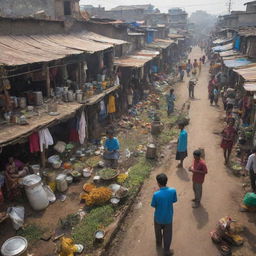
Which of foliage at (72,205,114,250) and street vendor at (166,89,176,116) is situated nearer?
foliage at (72,205,114,250)

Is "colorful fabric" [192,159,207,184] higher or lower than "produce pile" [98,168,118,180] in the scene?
higher

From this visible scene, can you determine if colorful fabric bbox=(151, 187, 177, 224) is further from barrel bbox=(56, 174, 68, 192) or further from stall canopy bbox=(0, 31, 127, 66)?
stall canopy bbox=(0, 31, 127, 66)

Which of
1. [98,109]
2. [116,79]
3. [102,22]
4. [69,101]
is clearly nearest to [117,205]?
→ [69,101]

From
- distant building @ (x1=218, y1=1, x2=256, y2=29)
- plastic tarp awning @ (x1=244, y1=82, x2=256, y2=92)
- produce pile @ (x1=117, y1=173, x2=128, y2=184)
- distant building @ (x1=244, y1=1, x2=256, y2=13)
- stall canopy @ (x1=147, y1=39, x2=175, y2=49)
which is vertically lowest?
produce pile @ (x1=117, y1=173, x2=128, y2=184)

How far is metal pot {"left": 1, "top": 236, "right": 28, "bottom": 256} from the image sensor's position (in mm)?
6353

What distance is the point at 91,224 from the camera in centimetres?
786

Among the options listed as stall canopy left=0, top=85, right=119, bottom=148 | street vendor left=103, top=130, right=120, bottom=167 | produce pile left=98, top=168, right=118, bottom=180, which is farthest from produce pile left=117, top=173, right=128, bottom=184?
stall canopy left=0, top=85, right=119, bottom=148

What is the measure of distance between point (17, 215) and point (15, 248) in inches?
65.0

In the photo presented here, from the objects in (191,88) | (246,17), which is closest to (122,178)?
(191,88)

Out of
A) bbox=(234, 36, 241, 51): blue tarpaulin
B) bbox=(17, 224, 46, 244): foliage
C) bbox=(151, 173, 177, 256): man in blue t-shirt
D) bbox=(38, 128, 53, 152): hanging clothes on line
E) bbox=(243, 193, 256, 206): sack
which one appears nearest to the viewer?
bbox=(151, 173, 177, 256): man in blue t-shirt

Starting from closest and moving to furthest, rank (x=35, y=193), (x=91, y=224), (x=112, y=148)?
1. (x=91, y=224)
2. (x=35, y=193)
3. (x=112, y=148)

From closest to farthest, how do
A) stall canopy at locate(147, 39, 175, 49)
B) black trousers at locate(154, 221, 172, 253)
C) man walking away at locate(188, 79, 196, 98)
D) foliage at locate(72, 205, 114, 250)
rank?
black trousers at locate(154, 221, 172, 253) < foliage at locate(72, 205, 114, 250) < man walking away at locate(188, 79, 196, 98) < stall canopy at locate(147, 39, 175, 49)

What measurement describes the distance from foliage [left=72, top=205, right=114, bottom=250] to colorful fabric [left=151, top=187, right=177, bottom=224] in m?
2.31

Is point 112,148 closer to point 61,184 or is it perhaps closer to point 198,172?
point 61,184
